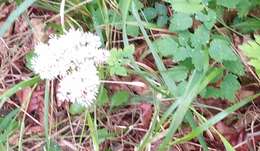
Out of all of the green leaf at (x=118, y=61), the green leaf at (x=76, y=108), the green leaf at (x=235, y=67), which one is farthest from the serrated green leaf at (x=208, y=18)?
the green leaf at (x=76, y=108)

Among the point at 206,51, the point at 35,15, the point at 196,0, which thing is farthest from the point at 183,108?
the point at 35,15

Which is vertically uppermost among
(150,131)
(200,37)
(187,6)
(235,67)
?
(187,6)

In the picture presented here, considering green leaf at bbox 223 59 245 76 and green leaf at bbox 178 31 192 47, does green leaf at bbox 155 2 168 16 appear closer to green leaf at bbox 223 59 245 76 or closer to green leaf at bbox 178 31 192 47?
green leaf at bbox 178 31 192 47

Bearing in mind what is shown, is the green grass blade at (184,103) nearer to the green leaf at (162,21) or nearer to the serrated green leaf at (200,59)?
the serrated green leaf at (200,59)

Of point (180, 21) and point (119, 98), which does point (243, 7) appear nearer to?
point (180, 21)

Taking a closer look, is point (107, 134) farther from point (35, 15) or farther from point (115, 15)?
point (35, 15)

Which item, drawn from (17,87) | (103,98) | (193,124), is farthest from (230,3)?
(17,87)

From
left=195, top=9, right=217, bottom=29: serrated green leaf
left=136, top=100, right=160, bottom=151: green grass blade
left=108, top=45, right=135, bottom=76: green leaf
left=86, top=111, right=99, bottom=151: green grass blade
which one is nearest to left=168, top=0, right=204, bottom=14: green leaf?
left=195, top=9, right=217, bottom=29: serrated green leaf
